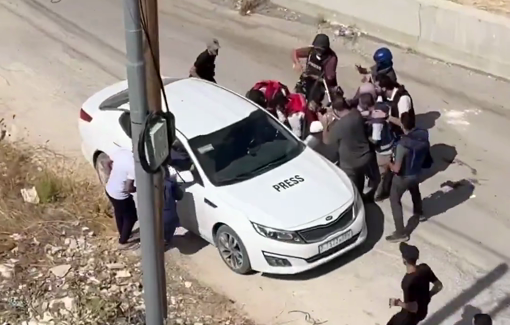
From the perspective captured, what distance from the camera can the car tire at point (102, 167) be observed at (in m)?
10.5

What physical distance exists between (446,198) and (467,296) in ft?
6.37

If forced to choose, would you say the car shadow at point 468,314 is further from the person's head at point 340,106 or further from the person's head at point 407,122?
the person's head at point 340,106

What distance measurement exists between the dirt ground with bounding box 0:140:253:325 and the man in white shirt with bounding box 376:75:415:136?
3172 millimetres

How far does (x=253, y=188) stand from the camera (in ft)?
30.3

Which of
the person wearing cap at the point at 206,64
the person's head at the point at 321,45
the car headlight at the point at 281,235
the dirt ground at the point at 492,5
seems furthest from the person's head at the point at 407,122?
the dirt ground at the point at 492,5

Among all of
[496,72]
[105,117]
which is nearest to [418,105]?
[496,72]

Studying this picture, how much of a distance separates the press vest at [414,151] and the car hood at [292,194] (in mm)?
670

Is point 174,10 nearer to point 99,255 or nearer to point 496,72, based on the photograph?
point 496,72

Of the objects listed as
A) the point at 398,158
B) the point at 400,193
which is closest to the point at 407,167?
the point at 398,158

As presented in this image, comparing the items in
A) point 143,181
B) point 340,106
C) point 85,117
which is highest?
point 143,181

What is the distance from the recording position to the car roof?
9.75 meters

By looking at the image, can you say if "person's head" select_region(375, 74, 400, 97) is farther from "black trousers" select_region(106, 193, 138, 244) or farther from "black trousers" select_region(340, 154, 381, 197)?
"black trousers" select_region(106, 193, 138, 244)

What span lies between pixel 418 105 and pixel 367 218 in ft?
11.0

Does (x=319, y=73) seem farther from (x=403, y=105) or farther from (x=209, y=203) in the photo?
(x=209, y=203)
